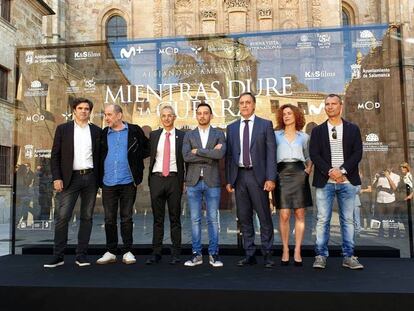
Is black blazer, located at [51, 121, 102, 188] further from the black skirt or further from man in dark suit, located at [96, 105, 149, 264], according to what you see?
the black skirt

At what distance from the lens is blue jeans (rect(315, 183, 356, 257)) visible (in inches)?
194

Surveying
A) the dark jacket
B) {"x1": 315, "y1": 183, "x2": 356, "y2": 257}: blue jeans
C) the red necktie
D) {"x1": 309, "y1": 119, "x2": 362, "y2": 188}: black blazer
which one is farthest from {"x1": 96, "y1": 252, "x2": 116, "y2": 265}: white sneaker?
{"x1": 309, "y1": 119, "x2": 362, "y2": 188}: black blazer

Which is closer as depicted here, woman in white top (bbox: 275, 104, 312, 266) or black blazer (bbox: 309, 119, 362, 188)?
black blazer (bbox: 309, 119, 362, 188)

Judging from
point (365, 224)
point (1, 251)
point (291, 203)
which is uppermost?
point (291, 203)

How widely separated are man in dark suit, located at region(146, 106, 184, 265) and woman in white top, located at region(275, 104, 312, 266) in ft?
4.07

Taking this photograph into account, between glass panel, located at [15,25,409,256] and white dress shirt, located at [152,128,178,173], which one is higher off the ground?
glass panel, located at [15,25,409,256]

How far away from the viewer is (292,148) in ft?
16.9

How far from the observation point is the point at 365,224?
7.04m

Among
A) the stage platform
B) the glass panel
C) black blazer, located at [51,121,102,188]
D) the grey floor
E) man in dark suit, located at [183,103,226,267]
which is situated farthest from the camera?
the grey floor

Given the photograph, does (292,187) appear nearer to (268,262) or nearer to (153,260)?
(268,262)

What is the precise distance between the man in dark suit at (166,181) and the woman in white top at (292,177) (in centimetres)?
124

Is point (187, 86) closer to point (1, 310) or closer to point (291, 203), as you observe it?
point (291, 203)

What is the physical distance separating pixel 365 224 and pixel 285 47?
126 inches

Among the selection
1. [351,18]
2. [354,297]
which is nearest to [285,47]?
[354,297]
